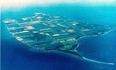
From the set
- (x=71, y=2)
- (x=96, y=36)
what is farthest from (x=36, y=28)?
(x=96, y=36)

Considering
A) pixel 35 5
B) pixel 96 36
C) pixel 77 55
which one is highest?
pixel 35 5

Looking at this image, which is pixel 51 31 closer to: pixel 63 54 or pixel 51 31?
pixel 51 31

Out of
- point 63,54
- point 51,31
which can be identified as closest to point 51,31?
point 51,31

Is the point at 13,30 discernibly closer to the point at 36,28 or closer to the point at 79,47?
the point at 36,28

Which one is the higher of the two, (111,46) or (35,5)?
(35,5)

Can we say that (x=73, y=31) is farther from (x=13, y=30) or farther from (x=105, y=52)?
(x=13, y=30)

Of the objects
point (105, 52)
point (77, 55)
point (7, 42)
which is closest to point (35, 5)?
point (7, 42)
